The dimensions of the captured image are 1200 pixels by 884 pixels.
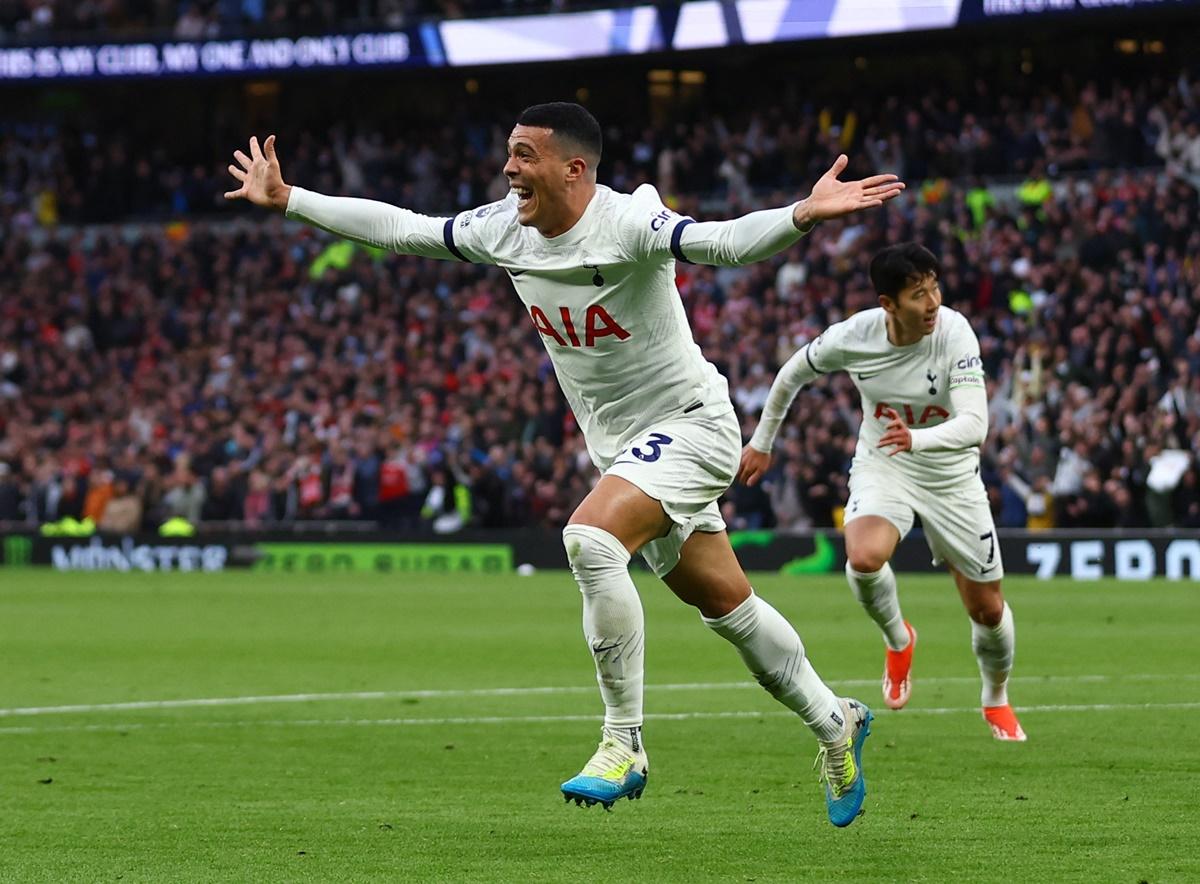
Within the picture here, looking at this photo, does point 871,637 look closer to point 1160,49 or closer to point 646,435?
point 646,435

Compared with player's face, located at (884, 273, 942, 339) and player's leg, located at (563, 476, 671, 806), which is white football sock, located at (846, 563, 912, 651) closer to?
player's face, located at (884, 273, 942, 339)

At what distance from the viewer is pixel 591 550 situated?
6891 mm

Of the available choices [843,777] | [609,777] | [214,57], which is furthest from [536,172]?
[214,57]

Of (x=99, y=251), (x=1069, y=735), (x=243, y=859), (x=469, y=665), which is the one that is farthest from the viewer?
(x=99, y=251)

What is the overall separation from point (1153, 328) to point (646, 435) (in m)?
20.5

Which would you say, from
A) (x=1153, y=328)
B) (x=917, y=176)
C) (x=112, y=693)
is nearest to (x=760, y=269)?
(x=917, y=176)

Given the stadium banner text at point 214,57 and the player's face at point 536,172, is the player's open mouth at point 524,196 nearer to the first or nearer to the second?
the player's face at point 536,172

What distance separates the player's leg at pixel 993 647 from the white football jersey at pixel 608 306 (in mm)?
3398

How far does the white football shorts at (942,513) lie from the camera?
34.9ft

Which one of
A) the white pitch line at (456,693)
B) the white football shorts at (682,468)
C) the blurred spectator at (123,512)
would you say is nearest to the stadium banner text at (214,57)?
the blurred spectator at (123,512)

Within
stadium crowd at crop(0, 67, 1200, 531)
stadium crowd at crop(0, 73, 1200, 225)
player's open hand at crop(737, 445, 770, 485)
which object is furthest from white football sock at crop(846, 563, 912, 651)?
stadium crowd at crop(0, 73, 1200, 225)

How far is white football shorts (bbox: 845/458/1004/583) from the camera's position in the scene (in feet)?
34.9

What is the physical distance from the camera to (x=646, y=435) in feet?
24.2

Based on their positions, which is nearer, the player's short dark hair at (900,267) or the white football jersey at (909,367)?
the player's short dark hair at (900,267)
